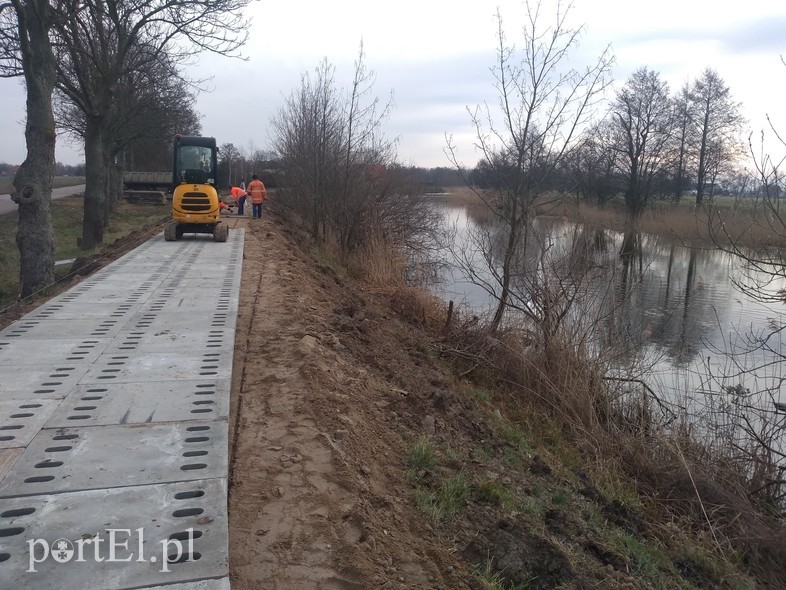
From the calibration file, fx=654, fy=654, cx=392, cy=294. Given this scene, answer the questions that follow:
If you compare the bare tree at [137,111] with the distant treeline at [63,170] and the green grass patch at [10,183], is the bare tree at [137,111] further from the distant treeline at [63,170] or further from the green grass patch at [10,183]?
the distant treeline at [63,170]

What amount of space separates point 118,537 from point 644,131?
142 ft

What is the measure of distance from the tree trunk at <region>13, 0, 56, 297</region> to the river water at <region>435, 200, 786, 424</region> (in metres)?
7.59

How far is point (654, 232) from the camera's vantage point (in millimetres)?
23797

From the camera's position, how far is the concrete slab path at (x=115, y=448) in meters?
2.88

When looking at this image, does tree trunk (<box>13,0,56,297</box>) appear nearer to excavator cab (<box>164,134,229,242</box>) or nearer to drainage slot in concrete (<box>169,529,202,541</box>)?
excavator cab (<box>164,134,229,242</box>)

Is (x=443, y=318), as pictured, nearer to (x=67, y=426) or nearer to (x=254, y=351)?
(x=254, y=351)

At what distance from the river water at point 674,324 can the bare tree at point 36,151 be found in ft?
24.9

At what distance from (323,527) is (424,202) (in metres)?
20.9

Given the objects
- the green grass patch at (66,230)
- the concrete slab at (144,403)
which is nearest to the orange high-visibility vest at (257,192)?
the green grass patch at (66,230)

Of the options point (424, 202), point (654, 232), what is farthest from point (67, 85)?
point (654, 232)

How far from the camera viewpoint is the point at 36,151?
12047 millimetres

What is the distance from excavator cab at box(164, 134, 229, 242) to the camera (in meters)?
15.3

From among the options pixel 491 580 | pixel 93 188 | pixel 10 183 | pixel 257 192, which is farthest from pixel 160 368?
pixel 10 183

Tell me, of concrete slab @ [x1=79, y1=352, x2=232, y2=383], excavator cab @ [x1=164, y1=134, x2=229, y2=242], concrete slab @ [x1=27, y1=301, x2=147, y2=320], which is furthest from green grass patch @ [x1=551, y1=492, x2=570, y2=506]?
excavator cab @ [x1=164, y1=134, x2=229, y2=242]
